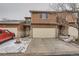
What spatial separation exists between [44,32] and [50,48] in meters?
0.29

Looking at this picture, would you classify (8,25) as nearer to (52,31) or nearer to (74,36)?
(52,31)

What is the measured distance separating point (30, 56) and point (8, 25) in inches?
25.1

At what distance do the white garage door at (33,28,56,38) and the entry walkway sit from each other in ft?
0.24

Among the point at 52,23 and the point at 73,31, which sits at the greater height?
the point at 52,23

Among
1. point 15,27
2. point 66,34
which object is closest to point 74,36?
point 66,34

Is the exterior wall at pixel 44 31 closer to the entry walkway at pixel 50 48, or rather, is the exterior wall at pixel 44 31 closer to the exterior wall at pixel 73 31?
the entry walkway at pixel 50 48

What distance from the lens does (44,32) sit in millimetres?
4020

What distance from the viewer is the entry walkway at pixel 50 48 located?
3941 mm

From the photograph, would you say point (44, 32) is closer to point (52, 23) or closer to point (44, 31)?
point (44, 31)

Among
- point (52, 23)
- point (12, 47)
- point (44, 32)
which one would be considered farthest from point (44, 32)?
point (12, 47)

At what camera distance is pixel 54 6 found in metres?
4.00

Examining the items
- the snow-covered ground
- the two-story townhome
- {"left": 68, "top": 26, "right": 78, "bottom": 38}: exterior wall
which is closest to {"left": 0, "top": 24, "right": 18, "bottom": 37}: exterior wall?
the snow-covered ground

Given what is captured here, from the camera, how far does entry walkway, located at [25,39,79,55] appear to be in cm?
394

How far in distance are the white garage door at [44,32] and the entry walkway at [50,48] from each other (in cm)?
7
